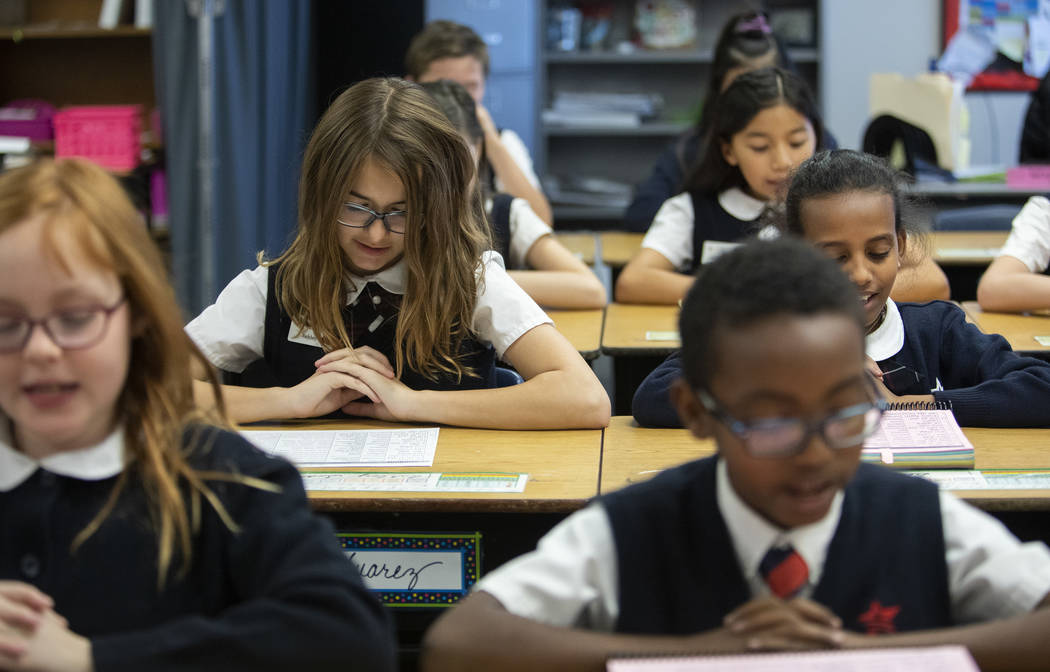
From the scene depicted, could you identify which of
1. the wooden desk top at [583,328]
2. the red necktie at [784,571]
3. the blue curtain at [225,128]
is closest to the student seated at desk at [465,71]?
the blue curtain at [225,128]

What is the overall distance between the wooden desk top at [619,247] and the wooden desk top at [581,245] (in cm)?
4

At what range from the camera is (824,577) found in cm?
112

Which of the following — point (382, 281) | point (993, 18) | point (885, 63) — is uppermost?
point (993, 18)

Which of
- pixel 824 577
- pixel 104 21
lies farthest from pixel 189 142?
pixel 824 577

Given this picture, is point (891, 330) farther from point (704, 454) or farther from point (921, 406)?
point (704, 454)

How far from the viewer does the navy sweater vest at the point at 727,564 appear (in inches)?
44.3

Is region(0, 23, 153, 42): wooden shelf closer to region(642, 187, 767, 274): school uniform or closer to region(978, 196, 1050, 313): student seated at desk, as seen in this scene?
region(642, 187, 767, 274): school uniform

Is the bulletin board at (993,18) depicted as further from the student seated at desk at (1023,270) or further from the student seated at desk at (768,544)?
the student seated at desk at (768,544)

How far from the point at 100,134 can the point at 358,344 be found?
3067 millimetres

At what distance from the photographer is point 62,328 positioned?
1.10m

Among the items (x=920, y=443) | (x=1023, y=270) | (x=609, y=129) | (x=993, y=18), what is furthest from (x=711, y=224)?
(x=993, y=18)

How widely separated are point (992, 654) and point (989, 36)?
5743mm

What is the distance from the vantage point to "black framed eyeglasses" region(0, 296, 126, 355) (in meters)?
1.09

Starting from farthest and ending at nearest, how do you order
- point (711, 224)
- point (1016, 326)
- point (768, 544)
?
1. point (711, 224)
2. point (1016, 326)
3. point (768, 544)
